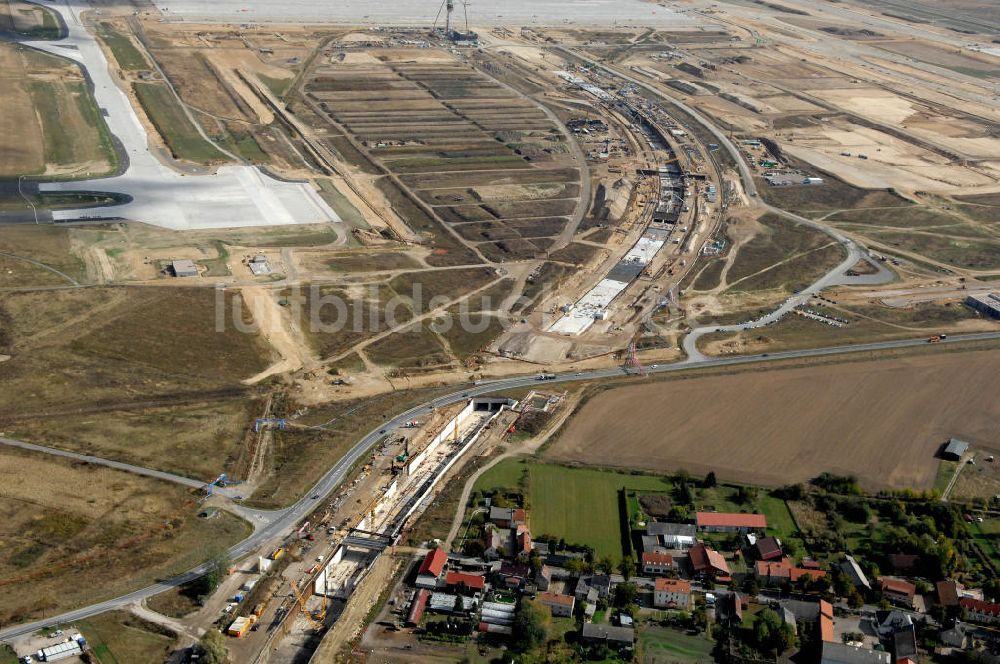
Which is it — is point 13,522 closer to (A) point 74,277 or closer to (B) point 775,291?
(A) point 74,277

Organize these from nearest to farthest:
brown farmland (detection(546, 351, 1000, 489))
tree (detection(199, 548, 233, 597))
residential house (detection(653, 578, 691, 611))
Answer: tree (detection(199, 548, 233, 597))
residential house (detection(653, 578, 691, 611))
brown farmland (detection(546, 351, 1000, 489))

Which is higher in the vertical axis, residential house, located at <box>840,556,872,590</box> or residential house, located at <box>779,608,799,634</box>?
residential house, located at <box>840,556,872,590</box>

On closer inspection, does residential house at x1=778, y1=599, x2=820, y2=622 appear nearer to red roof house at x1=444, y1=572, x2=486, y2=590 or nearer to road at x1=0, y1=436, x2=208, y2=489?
red roof house at x1=444, y1=572, x2=486, y2=590

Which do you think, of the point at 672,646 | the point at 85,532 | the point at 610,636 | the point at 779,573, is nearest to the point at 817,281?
the point at 779,573

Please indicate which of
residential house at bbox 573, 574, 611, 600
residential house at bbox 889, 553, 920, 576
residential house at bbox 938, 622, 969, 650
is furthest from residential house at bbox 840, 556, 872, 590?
residential house at bbox 573, 574, 611, 600

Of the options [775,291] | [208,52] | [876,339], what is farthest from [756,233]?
[208,52]

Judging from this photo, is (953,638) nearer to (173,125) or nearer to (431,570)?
(431,570)
